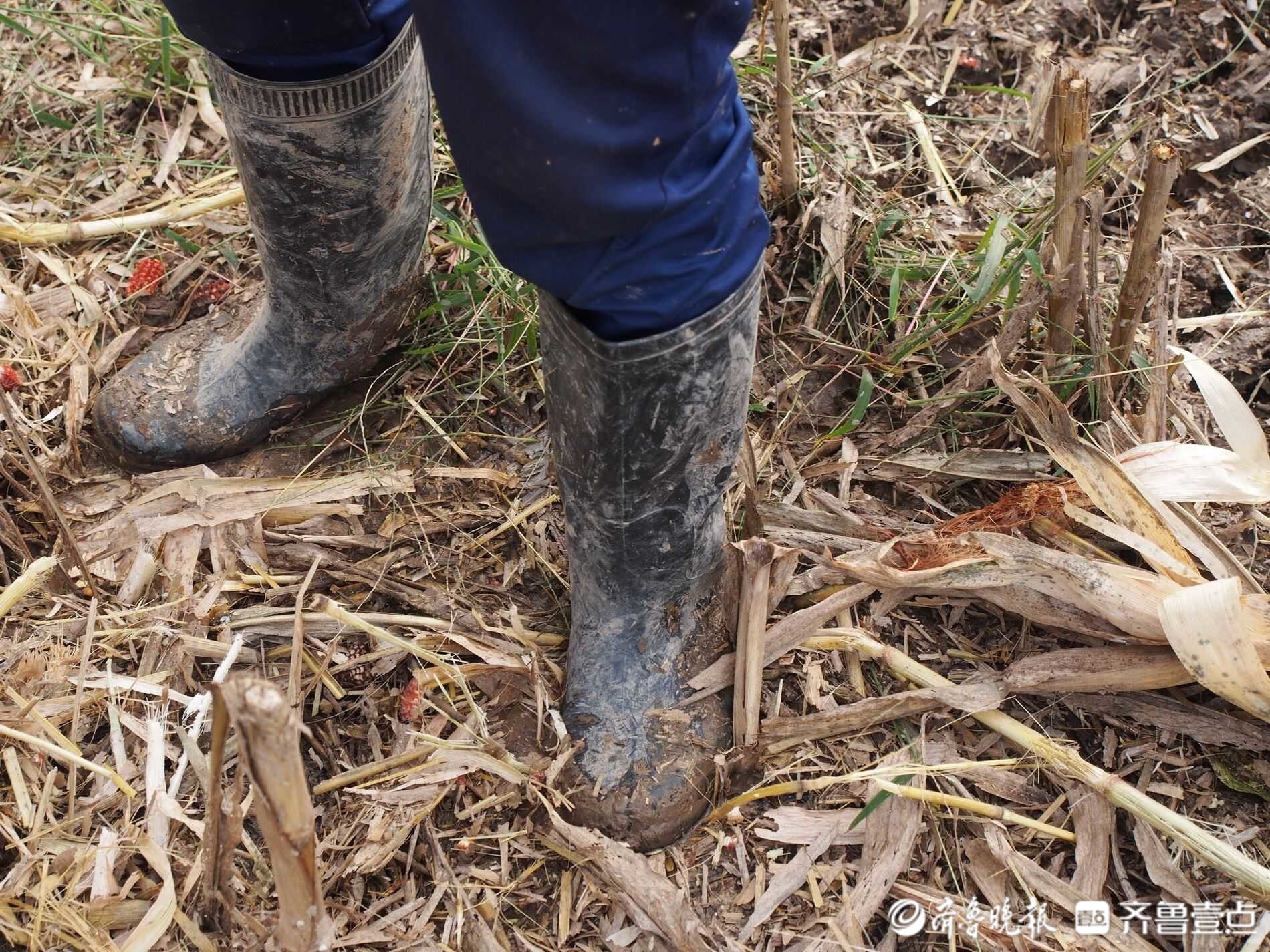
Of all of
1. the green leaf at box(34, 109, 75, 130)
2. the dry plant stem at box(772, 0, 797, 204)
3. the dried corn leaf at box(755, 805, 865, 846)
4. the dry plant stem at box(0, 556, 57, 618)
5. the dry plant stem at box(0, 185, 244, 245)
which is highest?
the dry plant stem at box(772, 0, 797, 204)

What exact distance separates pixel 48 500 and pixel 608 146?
0.94 m

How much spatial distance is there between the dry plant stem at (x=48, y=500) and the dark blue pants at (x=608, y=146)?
73 centimetres

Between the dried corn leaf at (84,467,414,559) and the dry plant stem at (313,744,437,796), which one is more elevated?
the dried corn leaf at (84,467,414,559)

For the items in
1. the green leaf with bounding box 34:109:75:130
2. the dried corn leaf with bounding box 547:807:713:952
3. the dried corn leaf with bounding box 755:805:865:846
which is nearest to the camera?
the dried corn leaf with bounding box 547:807:713:952

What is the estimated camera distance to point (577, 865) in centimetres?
130

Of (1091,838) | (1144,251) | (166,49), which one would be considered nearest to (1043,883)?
(1091,838)

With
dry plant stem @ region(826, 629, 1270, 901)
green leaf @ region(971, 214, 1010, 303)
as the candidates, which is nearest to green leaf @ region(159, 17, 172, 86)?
green leaf @ region(971, 214, 1010, 303)

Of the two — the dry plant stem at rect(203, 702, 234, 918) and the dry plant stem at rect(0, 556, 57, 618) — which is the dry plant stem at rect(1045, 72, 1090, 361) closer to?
the dry plant stem at rect(203, 702, 234, 918)

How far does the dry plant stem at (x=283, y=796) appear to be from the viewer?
2.33 feet

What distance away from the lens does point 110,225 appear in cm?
200

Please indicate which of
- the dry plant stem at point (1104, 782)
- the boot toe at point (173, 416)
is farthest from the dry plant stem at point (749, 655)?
the boot toe at point (173, 416)

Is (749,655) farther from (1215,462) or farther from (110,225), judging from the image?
(110,225)

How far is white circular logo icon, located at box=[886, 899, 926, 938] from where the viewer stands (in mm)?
1250

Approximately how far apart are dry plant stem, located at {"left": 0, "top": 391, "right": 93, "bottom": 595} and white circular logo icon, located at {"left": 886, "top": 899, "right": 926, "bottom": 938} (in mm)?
1176
